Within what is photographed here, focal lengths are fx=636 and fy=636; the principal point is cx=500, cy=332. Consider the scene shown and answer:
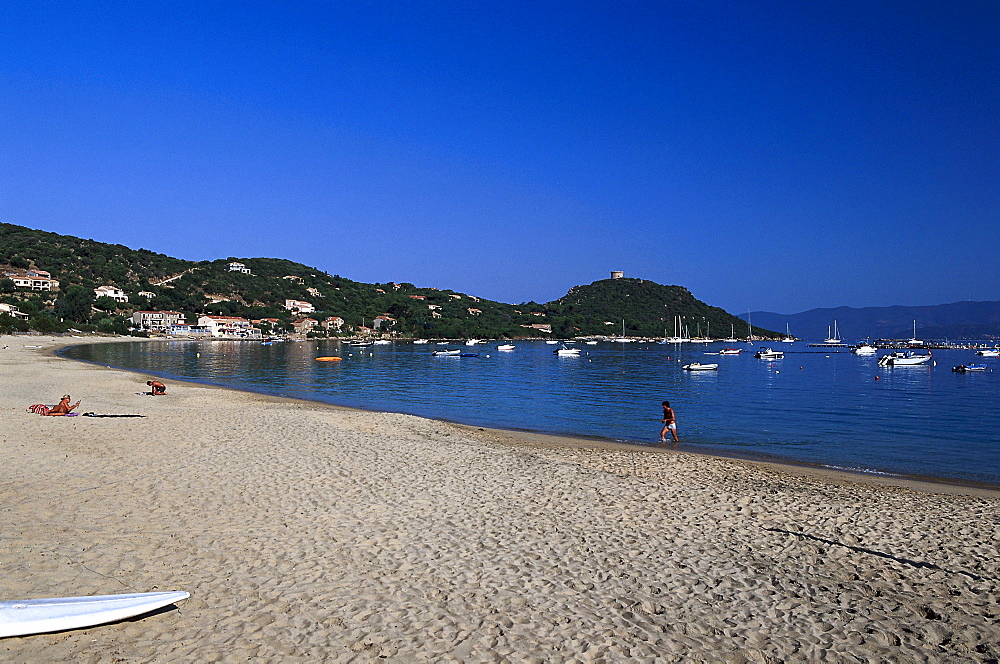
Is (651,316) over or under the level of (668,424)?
over

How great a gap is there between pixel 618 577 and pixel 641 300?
192 meters

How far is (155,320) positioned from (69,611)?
122 m

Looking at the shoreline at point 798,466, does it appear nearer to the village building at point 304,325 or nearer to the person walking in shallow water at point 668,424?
the person walking in shallow water at point 668,424

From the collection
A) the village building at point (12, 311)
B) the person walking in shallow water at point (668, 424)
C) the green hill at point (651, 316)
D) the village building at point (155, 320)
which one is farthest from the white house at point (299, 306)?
the person walking in shallow water at point (668, 424)

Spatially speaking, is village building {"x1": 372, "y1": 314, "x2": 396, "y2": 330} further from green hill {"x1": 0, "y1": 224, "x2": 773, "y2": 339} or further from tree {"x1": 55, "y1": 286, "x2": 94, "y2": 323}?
tree {"x1": 55, "y1": 286, "x2": 94, "y2": 323}

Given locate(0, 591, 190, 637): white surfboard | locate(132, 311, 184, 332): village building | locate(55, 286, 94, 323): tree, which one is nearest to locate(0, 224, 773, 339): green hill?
locate(55, 286, 94, 323): tree

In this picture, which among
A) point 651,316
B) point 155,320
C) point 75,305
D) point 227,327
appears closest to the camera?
point 75,305

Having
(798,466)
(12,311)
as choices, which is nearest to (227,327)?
(12,311)

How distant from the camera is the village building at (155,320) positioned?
109562 millimetres

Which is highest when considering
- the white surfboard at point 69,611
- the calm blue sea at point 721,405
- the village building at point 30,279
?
the village building at point 30,279

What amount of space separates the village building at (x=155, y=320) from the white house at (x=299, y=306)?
91.4ft

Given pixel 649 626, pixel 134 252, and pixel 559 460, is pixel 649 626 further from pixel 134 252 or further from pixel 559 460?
pixel 134 252

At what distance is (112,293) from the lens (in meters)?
116

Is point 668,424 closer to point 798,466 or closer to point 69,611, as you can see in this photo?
point 798,466
